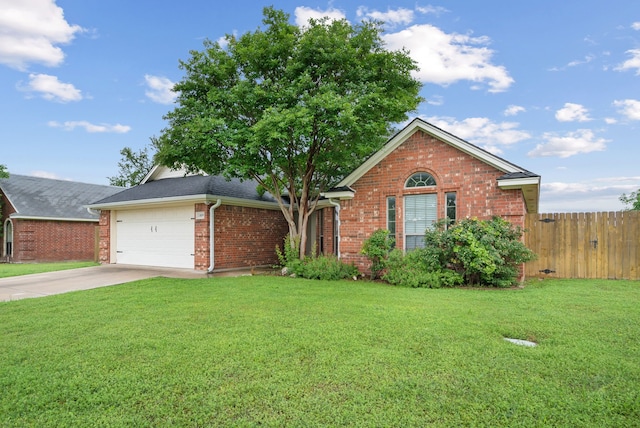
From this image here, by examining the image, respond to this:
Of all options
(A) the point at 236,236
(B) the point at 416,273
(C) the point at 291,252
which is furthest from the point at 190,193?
(B) the point at 416,273

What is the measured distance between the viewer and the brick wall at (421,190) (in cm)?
911

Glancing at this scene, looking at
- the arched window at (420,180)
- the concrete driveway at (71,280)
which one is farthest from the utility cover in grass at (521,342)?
the concrete driveway at (71,280)

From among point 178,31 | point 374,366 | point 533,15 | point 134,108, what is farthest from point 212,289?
point 134,108

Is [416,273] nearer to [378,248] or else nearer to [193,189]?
[378,248]

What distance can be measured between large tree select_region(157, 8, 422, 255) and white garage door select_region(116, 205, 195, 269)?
2.20 meters

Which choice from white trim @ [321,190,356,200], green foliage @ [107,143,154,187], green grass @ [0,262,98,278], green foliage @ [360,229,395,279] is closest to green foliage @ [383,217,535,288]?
green foliage @ [360,229,395,279]

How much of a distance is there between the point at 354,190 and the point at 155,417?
8.61 m

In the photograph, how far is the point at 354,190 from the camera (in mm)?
10633

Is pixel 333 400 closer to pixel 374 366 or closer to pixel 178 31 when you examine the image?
pixel 374 366

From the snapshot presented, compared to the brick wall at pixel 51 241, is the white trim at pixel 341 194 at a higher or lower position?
higher

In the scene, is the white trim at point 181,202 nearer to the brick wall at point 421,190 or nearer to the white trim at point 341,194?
the white trim at point 341,194

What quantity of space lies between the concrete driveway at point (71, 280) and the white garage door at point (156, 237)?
1.46 feet

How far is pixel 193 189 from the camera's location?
491 inches

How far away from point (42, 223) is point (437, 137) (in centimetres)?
2032
